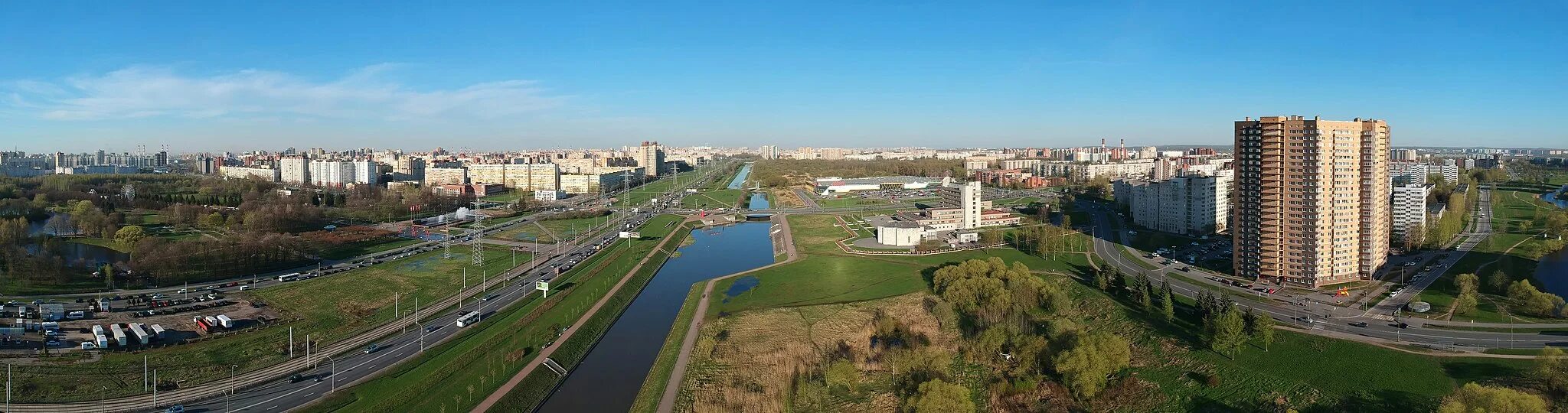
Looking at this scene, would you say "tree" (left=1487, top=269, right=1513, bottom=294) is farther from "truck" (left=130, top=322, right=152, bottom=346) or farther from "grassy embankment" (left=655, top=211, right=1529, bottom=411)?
"truck" (left=130, top=322, right=152, bottom=346)

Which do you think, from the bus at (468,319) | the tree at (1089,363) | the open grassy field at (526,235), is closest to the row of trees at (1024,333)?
the tree at (1089,363)

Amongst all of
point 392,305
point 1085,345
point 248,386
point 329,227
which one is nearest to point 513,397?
point 248,386

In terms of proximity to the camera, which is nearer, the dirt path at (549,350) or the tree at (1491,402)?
the tree at (1491,402)

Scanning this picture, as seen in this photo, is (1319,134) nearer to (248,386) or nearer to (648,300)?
(648,300)

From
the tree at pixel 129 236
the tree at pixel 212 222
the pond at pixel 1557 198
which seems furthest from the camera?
the pond at pixel 1557 198

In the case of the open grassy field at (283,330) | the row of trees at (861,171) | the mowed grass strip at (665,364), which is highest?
the row of trees at (861,171)

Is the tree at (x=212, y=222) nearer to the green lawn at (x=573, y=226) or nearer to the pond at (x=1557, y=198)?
the green lawn at (x=573, y=226)

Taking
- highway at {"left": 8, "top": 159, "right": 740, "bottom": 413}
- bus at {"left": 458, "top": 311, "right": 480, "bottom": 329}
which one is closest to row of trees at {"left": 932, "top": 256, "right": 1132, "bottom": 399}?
bus at {"left": 458, "top": 311, "right": 480, "bottom": 329}

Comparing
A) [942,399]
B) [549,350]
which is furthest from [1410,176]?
[549,350]
